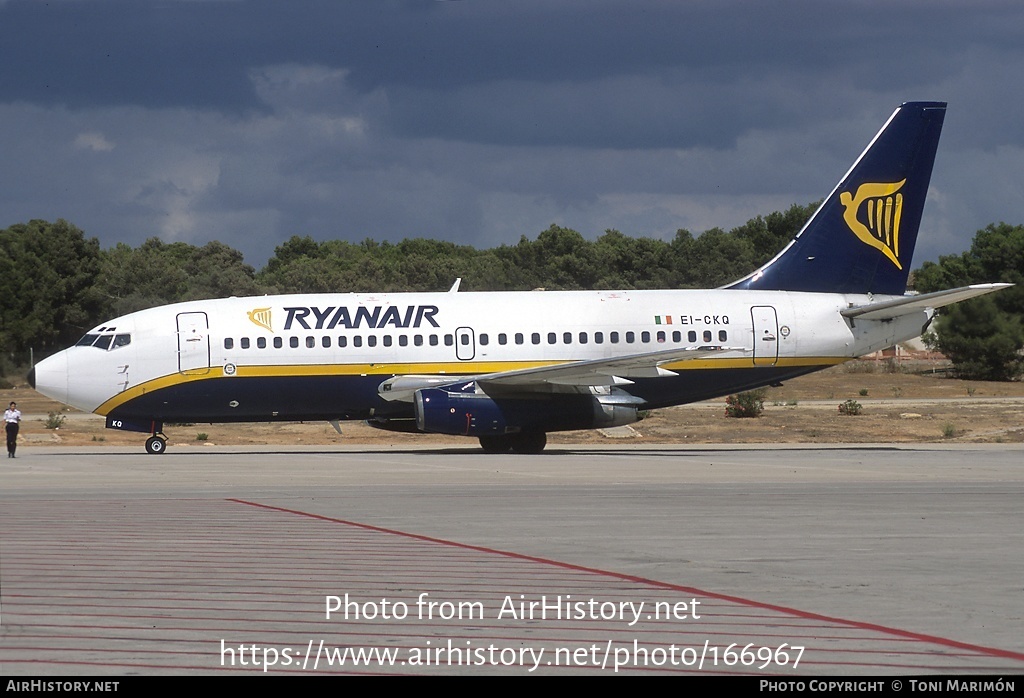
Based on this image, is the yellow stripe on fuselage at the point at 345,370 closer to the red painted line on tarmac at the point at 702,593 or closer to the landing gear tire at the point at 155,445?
the landing gear tire at the point at 155,445

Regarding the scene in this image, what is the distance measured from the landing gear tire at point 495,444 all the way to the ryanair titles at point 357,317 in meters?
3.50

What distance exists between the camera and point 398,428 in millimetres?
33000

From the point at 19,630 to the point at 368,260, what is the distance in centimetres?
9644

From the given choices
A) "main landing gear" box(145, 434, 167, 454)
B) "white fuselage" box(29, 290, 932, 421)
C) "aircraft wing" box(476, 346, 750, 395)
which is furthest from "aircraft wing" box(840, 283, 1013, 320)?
"main landing gear" box(145, 434, 167, 454)

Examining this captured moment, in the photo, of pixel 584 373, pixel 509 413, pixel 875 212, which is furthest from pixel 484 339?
pixel 875 212

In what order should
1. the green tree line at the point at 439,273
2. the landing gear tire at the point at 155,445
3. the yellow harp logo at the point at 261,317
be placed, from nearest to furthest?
the yellow harp logo at the point at 261,317 → the landing gear tire at the point at 155,445 → the green tree line at the point at 439,273

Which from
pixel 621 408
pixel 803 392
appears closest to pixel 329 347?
pixel 621 408

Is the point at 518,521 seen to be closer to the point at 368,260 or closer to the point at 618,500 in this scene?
the point at 618,500

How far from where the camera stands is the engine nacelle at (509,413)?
30.8 m

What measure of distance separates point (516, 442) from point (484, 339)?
9.59 feet

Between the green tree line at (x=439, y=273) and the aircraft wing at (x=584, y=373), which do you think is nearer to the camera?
the aircraft wing at (x=584, y=373)

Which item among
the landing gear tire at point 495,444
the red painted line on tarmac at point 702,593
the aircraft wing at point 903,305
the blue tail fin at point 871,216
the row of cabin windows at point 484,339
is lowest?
the landing gear tire at point 495,444

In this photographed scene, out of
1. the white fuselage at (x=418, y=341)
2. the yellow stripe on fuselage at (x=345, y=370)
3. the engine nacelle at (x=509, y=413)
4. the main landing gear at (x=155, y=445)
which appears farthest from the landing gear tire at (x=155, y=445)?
the engine nacelle at (x=509, y=413)

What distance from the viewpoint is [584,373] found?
31219 mm
